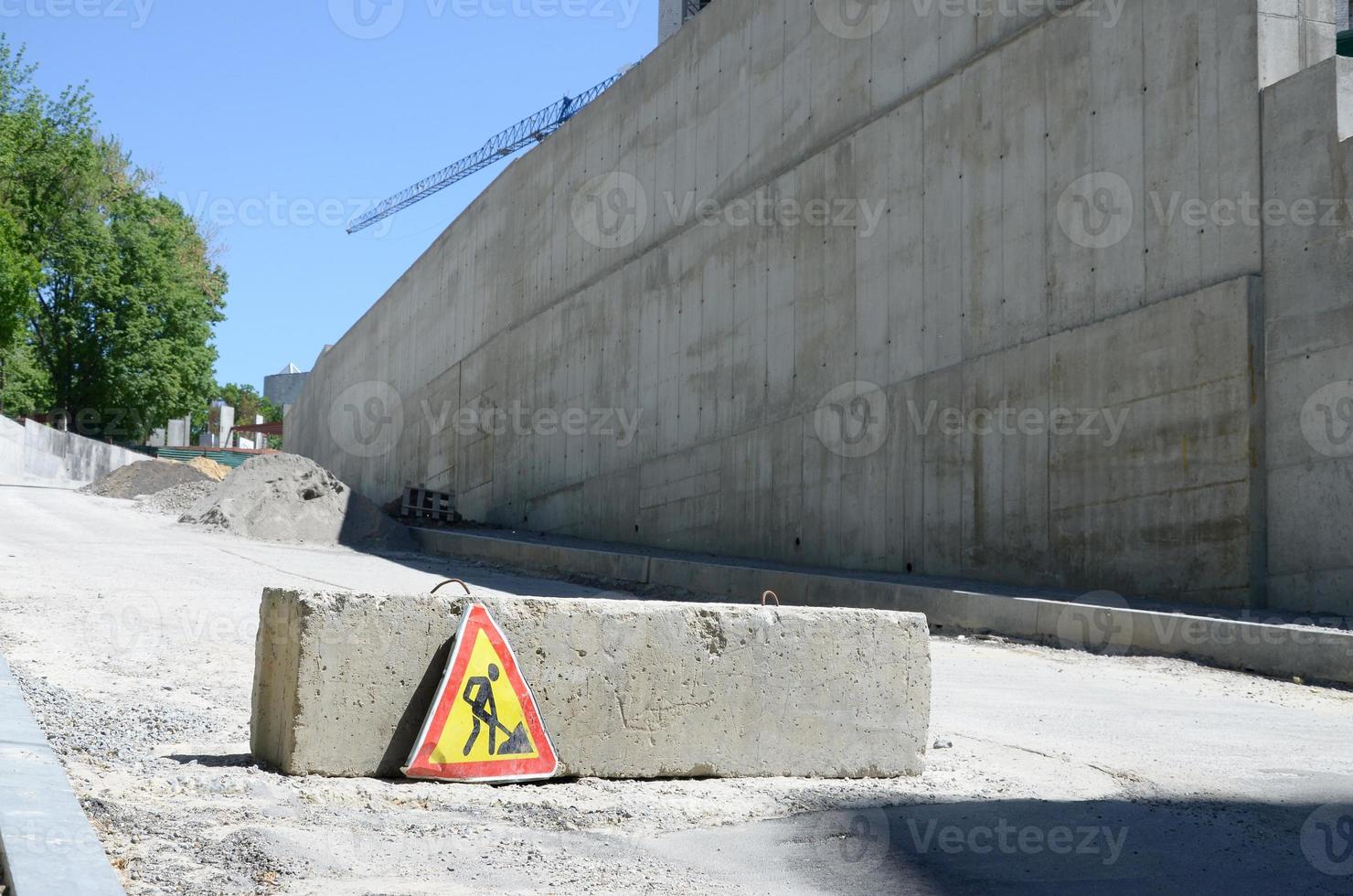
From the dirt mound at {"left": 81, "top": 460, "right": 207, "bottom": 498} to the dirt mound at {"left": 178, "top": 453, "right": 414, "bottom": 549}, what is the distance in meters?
11.1

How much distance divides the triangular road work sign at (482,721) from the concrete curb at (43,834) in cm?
152

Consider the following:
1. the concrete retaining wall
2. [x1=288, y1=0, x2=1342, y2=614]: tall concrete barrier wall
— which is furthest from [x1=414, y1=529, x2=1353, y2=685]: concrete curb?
the concrete retaining wall

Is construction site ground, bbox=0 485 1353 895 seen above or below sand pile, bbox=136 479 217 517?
below

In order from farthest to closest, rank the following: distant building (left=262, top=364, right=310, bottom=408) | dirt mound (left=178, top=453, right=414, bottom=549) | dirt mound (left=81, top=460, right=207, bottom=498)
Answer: distant building (left=262, top=364, right=310, bottom=408)
dirt mound (left=81, top=460, right=207, bottom=498)
dirt mound (left=178, top=453, right=414, bottom=549)

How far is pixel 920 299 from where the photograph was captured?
17516 millimetres

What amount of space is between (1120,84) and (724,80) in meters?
10.8

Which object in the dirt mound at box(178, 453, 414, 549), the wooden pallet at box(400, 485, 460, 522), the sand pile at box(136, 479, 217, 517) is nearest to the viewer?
the dirt mound at box(178, 453, 414, 549)

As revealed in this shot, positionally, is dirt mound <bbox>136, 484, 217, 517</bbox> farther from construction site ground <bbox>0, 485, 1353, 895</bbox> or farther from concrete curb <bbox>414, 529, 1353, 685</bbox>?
construction site ground <bbox>0, 485, 1353, 895</bbox>

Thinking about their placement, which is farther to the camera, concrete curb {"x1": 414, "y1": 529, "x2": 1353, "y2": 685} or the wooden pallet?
the wooden pallet

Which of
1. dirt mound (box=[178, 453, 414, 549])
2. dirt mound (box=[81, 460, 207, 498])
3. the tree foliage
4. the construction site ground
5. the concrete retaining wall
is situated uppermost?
the tree foliage

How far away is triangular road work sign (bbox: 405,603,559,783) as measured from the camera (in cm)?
548

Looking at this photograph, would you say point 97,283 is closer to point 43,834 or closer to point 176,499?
point 176,499

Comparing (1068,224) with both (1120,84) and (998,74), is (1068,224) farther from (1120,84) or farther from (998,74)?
(998,74)

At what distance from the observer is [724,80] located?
2409 centimetres
